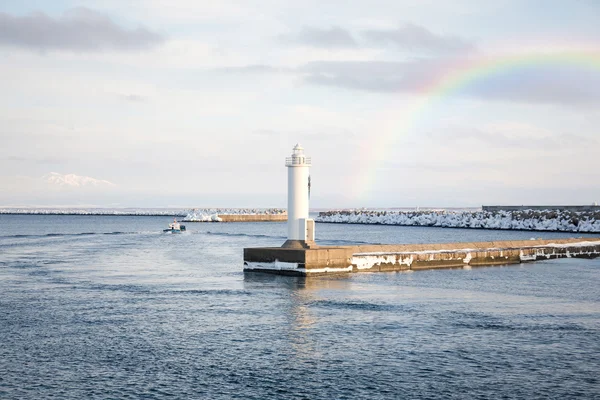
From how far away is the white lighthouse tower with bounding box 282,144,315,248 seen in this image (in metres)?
31.6

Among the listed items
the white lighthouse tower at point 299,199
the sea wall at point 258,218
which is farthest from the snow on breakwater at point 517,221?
the white lighthouse tower at point 299,199

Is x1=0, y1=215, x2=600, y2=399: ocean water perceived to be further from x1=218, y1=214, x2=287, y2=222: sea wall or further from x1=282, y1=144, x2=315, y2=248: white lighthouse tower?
x1=218, y1=214, x2=287, y2=222: sea wall

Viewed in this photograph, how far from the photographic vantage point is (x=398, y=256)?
A: 35719 millimetres

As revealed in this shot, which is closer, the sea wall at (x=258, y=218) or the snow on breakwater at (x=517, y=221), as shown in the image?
→ the snow on breakwater at (x=517, y=221)

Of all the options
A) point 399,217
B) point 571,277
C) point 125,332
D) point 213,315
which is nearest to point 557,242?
point 571,277

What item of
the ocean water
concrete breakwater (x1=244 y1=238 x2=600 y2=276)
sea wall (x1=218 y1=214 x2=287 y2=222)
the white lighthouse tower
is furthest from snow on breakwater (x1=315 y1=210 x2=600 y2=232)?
the white lighthouse tower

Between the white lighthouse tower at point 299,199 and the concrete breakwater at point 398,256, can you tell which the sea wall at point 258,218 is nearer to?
the concrete breakwater at point 398,256

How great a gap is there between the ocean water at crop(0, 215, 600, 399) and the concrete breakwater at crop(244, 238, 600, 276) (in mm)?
977

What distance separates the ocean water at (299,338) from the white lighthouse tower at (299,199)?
2266 millimetres

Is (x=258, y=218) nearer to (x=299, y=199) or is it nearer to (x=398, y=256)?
(x=398, y=256)

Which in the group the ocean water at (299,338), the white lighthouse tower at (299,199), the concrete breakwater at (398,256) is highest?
the white lighthouse tower at (299,199)

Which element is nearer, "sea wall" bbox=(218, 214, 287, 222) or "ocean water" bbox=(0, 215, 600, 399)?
"ocean water" bbox=(0, 215, 600, 399)

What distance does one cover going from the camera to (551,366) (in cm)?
1520

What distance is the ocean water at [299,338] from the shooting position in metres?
13.8
